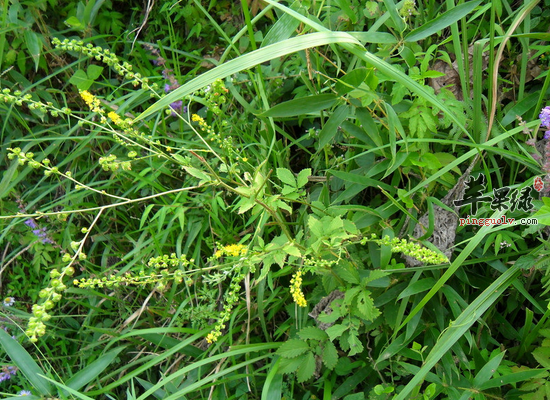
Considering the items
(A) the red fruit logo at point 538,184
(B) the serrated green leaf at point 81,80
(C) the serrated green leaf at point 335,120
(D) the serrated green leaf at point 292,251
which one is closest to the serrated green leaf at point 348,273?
(D) the serrated green leaf at point 292,251

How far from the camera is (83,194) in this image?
7.62ft

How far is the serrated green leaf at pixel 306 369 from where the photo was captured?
1.53 metres

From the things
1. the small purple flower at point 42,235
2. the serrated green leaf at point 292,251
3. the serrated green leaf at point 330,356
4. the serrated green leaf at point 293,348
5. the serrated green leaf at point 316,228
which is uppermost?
the serrated green leaf at point 292,251

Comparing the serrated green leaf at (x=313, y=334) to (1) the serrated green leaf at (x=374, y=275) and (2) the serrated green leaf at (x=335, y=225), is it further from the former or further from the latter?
(2) the serrated green leaf at (x=335, y=225)

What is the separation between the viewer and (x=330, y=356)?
1.52m

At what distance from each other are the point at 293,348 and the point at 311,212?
504mm

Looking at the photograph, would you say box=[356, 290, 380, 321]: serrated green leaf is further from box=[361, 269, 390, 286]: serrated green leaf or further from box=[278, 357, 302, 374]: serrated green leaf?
box=[278, 357, 302, 374]: serrated green leaf

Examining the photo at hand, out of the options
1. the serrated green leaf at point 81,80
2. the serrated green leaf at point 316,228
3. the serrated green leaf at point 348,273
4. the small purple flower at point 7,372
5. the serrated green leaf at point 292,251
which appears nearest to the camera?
the serrated green leaf at point 292,251

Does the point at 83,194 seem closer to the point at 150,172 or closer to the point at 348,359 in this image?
the point at 150,172

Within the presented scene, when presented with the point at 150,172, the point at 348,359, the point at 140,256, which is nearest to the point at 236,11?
the point at 150,172

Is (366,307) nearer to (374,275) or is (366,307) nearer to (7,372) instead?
(374,275)

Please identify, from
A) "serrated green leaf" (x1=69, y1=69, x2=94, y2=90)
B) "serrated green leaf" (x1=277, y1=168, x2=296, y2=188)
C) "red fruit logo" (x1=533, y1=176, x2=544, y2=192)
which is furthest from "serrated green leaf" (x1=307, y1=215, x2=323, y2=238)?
"serrated green leaf" (x1=69, y1=69, x2=94, y2=90)

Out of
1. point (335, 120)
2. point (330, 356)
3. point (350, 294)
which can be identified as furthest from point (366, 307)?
point (335, 120)

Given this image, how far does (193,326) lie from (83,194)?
0.92 m
